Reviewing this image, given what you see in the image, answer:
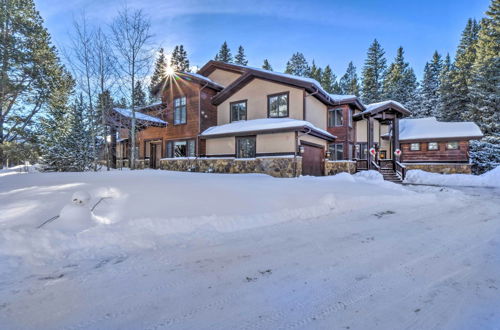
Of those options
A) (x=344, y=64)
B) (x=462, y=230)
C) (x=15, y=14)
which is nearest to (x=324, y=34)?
(x=462, y=230)

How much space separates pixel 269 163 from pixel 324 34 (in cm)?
762

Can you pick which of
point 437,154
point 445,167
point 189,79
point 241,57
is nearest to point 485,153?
point 437,154

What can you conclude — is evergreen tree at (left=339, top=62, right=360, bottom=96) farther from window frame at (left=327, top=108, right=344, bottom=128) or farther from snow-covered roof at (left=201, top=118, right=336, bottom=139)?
snow-covered roof at (left=201, top=118, right=336, bottom=139)

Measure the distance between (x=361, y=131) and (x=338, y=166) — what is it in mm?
5250

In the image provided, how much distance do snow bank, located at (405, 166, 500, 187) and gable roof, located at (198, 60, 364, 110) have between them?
657cm

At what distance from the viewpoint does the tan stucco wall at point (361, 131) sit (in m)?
19.5

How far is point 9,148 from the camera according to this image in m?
13.5

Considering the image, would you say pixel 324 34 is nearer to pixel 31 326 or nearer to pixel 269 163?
pixel 269 163

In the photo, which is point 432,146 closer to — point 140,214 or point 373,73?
point 140,214

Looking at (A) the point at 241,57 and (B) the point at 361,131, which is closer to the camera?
(B) the point at 361,131

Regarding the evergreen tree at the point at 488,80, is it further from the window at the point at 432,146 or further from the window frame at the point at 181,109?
the window frame at the point at 181,109

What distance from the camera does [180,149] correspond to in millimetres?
16906

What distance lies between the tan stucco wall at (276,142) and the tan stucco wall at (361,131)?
382 inches

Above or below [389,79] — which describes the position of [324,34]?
below
